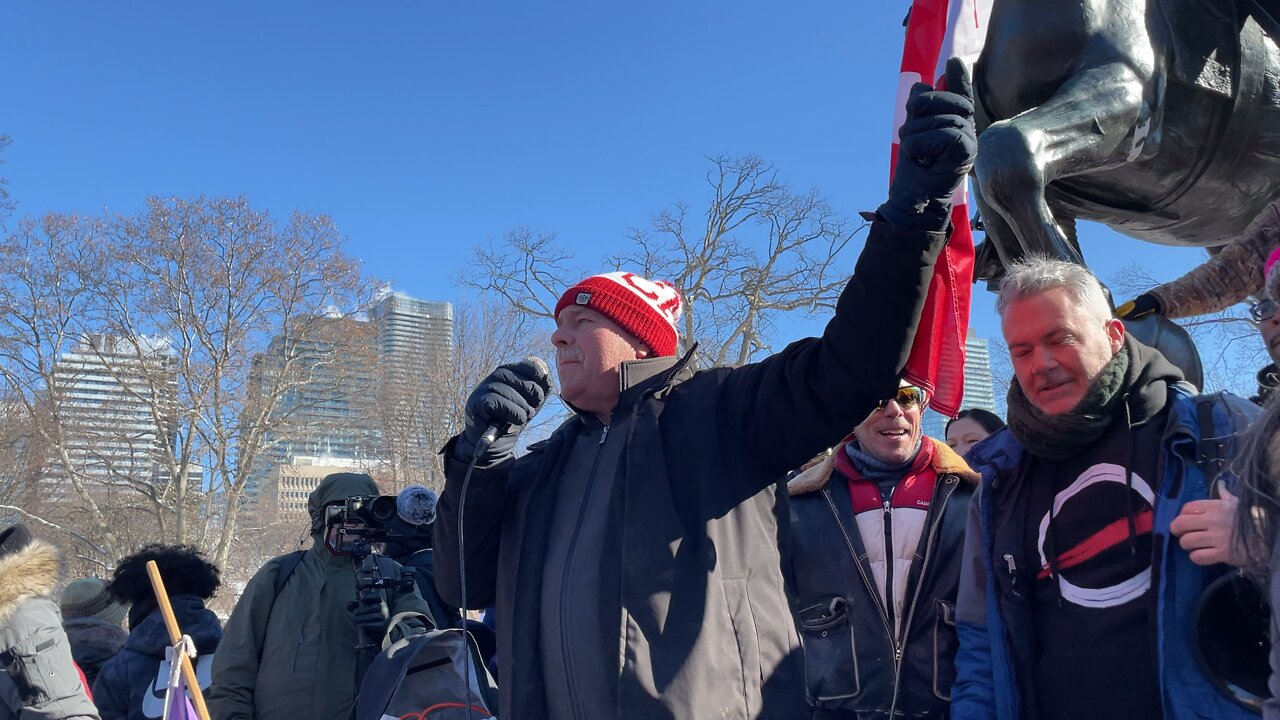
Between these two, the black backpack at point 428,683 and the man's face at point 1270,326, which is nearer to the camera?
the man's face at point 1270,326

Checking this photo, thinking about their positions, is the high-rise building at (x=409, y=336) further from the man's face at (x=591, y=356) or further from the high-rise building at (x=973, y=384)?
the man's face at (x=591, y=356)

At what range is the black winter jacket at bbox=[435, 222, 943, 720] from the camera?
1.71m

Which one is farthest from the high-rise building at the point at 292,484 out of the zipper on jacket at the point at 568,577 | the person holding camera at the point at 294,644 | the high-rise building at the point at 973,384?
the zipper on jacket at the point at 568,577

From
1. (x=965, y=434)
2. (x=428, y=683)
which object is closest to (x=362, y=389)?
(x=965, y=434)

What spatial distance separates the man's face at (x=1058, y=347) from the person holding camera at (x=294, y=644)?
8.41ft

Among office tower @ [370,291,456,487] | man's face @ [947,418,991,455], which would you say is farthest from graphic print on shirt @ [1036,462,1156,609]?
office tower @ [370,291,456,487]

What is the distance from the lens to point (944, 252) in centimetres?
209

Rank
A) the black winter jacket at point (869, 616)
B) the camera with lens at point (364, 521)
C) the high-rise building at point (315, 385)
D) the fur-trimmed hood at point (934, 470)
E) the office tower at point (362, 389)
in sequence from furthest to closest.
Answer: the office tower at point (362, 389)
the high-rise building at point (315, 385)
the camera with lens at point (364, 521)
the fur-trimmed hood at point (934, 470)
the black winter jacket at point (869, 616)

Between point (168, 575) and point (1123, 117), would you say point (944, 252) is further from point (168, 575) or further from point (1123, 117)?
point (168, 575)

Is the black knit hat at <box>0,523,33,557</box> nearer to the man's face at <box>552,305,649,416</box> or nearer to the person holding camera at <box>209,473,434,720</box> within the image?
the person holding camera at <box>209,473,434,720</box>

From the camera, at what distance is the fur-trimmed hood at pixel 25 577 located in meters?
3.40

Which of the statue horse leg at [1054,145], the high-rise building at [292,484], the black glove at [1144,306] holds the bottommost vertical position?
the black glove at [1144,306]

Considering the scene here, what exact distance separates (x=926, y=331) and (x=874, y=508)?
1.01 metres

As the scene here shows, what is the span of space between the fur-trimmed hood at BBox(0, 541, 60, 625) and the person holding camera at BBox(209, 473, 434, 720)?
28.8 inches
